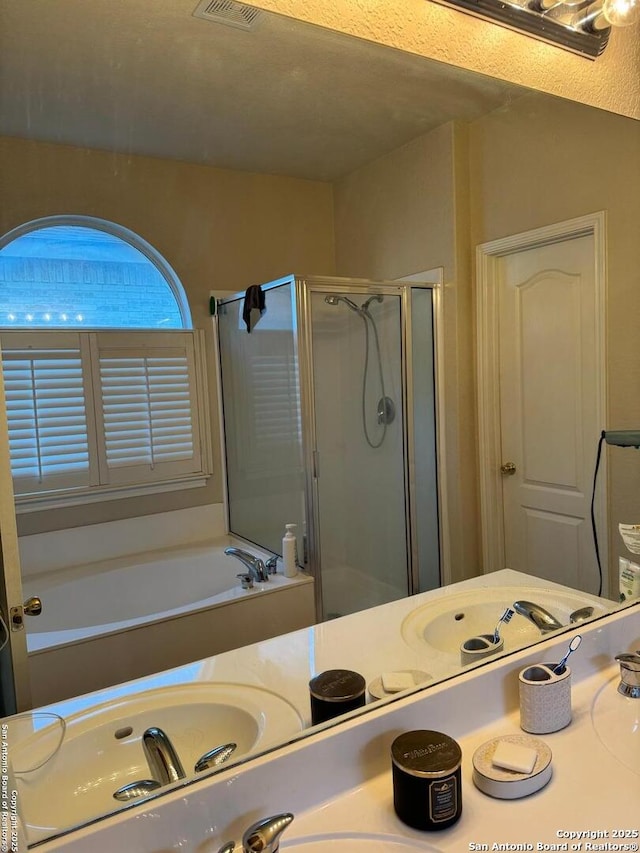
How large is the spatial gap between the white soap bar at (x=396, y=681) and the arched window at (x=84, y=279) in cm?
75

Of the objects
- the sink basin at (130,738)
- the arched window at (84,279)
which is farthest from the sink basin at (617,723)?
the arched window at (84,279)

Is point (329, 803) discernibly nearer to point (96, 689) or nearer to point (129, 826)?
point (129, 826)

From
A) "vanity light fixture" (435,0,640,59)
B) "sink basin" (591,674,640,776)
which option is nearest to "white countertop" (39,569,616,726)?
"sink basin" (591,674,640,776)

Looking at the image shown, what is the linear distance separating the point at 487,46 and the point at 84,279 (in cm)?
108

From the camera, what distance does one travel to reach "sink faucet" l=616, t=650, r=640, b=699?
1.16m

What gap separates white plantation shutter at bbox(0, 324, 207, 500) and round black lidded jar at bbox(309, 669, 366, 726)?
0.43 m

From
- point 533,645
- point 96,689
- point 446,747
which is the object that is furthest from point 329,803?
point 533,645

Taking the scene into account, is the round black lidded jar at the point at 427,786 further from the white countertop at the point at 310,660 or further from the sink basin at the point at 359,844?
the white countertop at the point at 310,660

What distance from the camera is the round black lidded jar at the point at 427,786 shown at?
83cm

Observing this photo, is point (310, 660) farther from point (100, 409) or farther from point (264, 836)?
point (100, 409)

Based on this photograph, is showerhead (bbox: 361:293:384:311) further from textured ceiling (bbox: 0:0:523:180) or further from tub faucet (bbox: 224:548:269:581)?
tub faucet (bbox: 224:548:269:581)

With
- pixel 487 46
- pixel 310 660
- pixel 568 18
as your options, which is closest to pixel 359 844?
pixel 310 660

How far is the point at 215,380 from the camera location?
107 centimetres

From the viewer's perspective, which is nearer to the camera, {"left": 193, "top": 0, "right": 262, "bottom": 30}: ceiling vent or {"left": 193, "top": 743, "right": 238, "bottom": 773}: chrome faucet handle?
{"left": 193, "top": 743, "right": 238, "bottom": 773}: chrome faucet handle
